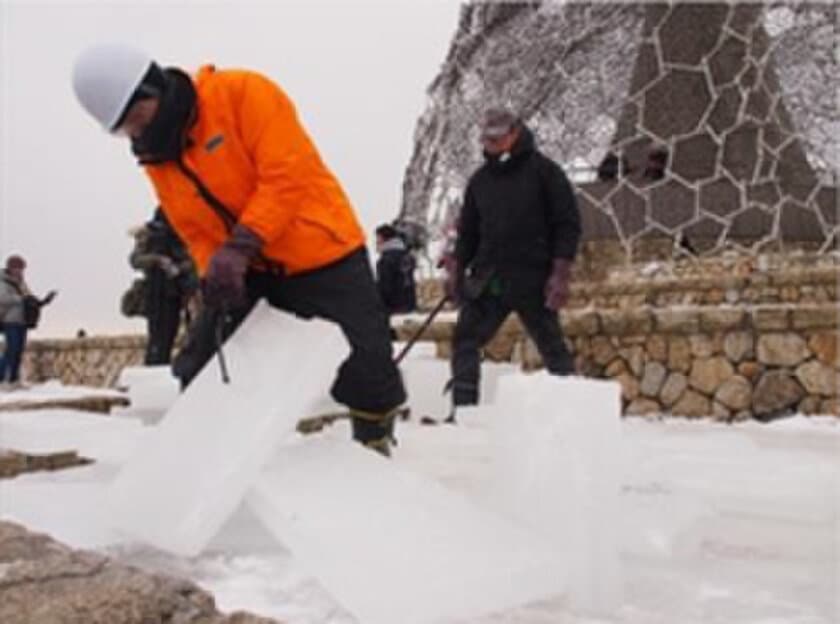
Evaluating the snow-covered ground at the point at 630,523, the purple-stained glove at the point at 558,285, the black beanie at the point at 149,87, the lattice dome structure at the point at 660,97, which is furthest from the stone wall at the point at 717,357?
the lattice dome structure at the point at 660,97

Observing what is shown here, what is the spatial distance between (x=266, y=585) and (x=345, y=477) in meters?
0.26

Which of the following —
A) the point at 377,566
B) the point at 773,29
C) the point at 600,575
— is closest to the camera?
the point at 377,566

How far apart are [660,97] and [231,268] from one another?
455 inches

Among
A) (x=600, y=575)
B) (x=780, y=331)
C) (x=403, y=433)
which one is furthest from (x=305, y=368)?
(x=780, y=331)

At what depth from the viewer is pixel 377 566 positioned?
169 cm

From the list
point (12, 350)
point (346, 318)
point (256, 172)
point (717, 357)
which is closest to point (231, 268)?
point (256, 172)

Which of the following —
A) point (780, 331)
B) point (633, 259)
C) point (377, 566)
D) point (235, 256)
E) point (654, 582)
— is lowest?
point (633, 259)

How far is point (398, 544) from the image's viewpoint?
1.76 metres

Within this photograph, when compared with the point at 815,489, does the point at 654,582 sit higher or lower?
higher

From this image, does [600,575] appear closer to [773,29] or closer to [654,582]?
[654,582]

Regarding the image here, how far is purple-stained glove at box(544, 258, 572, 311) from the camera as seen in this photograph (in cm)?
397

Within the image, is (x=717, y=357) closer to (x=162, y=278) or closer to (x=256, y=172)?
(x=162, y=278)

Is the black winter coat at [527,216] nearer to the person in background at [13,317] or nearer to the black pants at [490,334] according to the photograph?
the black pants at [490,334]

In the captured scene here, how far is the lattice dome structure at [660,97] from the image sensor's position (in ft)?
39.8
